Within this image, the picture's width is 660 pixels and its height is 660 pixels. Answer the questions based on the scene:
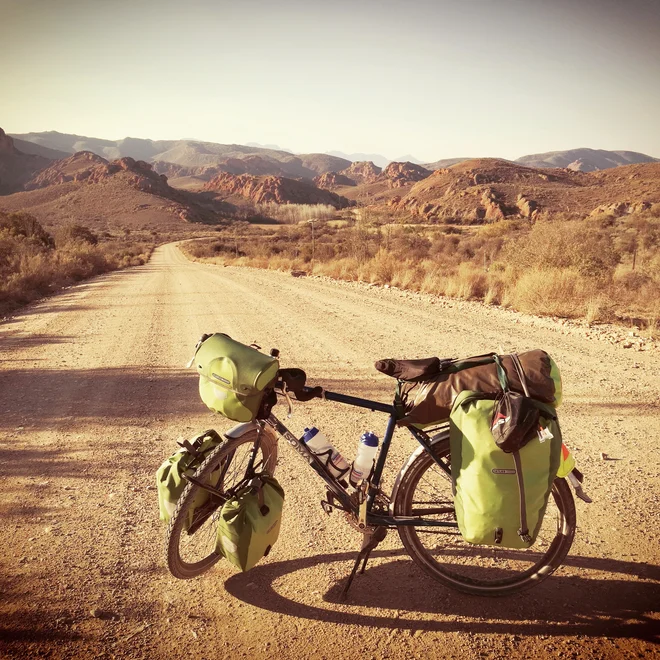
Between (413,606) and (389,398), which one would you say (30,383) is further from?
(413,606)

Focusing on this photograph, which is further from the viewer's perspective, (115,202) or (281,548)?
(115,202)

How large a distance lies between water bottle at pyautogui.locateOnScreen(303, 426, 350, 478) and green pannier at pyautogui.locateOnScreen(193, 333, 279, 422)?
0.40 m

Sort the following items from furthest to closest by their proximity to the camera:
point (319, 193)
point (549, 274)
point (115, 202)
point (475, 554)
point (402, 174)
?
point (402, 174) < point (319, 193) < point (115, 202) < point (549, 274) < point (475, 554)

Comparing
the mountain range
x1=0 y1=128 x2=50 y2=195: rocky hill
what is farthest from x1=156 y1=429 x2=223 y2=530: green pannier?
x1=0 y1=128 x2=50 y2=195: rocky hill

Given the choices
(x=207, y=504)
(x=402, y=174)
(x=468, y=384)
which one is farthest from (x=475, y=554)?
(x=402, y=174)

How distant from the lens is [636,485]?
3.68 metres

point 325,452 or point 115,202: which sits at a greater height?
point 115,202

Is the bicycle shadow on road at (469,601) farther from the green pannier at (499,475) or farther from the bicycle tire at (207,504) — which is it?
the green pannier at (499,475)

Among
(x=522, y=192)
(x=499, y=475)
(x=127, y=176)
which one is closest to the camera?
(x=499, y=475)

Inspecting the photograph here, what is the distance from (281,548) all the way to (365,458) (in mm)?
995

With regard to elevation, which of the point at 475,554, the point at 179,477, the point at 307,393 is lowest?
the point at 475,554

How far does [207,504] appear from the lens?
104 inches

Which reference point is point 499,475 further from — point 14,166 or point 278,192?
point 14,166

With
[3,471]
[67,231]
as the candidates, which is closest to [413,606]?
[3,471]
